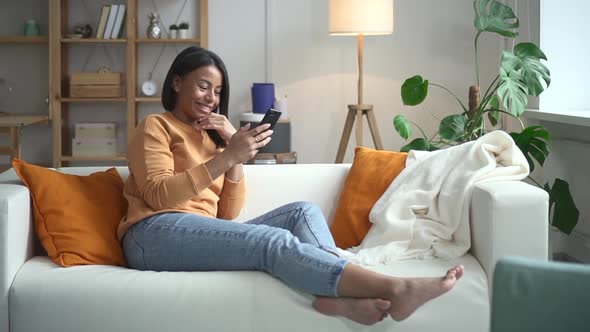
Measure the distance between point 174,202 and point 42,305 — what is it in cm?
48

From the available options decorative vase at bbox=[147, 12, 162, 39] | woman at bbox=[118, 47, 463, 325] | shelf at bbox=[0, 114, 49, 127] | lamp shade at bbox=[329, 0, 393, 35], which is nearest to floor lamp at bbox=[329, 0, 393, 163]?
lamp shade at bbox=[329, 0, 393, 35]

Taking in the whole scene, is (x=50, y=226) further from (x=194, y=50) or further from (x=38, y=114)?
(x=38, y=114)

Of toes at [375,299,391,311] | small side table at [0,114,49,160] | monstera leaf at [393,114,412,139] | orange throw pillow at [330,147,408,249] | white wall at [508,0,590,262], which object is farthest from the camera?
small side table at [0,114,49,160]

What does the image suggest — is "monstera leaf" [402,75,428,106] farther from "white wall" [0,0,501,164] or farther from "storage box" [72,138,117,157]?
"storage box" [72,138,117,157]

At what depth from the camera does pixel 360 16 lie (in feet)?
16.7

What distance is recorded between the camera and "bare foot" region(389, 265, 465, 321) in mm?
2316

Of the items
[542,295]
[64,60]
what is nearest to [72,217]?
[542,295]

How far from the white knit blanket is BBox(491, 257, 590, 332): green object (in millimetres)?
1529

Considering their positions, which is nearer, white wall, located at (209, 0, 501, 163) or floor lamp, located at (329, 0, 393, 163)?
floor lamp, located at (329, 0, 393, 163)

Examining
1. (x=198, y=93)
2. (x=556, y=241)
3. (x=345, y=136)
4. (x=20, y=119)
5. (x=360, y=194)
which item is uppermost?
(x=198, y=93)

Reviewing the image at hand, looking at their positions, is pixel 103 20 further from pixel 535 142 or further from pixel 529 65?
pixel 535 142

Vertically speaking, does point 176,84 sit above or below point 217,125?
above

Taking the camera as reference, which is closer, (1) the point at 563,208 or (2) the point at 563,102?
(1) the point at 563,208

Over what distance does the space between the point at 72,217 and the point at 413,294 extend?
1.10 m
